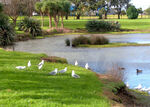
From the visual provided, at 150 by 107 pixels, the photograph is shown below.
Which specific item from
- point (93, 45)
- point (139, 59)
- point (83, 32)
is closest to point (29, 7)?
point (83, 32)

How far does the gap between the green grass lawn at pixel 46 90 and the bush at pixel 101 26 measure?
57.6 meters

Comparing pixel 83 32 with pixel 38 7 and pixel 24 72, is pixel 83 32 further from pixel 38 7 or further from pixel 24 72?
pixel 24 72

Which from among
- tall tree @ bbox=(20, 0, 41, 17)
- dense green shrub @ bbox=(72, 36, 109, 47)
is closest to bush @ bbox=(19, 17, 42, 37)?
dense green shrub @ bbox=(72, 36, 109, 47)

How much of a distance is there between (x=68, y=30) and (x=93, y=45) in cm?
2555

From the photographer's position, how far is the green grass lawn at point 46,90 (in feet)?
30.0

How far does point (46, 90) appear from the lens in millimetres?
10672

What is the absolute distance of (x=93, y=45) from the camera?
146ft

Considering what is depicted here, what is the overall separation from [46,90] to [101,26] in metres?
62.1

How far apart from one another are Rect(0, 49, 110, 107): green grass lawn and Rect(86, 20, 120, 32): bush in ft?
189

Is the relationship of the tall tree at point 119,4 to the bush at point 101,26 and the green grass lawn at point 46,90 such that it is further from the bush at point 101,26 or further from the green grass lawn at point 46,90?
the green grass lawn at point 46,90

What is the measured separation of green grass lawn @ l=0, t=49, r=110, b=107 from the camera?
360 inches

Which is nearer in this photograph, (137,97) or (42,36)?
(137,97)

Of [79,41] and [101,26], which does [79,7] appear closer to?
[101,26]

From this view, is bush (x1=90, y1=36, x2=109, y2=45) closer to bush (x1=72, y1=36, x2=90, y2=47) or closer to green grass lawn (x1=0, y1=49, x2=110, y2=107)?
bush (x1=72, y1=36, x2=90, y2=47)
